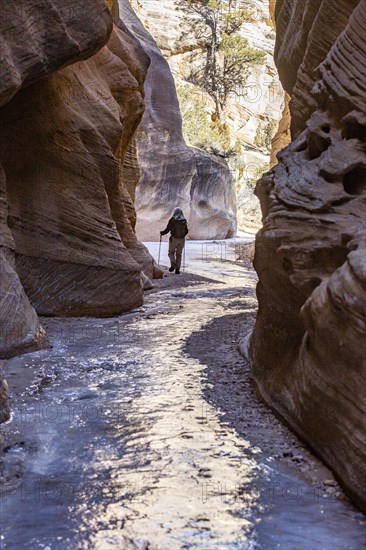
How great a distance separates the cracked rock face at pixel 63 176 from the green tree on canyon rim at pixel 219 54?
1421 inches

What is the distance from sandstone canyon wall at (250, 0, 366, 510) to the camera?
349 centimetres

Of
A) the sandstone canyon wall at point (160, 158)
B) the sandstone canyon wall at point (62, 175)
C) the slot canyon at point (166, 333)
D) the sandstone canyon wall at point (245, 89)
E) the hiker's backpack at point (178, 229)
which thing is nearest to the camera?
the slot canyon at point (166, 333)

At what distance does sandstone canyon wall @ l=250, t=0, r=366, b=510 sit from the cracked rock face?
295cm

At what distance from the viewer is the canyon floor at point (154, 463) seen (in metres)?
2.94

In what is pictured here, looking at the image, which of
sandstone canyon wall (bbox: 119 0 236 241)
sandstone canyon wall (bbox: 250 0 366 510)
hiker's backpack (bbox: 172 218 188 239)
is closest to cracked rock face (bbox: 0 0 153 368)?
sandstone canyon wall (bbox: 250 0 366 510)

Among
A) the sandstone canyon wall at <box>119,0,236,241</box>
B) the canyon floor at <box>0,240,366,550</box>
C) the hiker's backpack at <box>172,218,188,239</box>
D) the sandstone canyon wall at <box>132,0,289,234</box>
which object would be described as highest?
A: the sandstone canyon wall at <box>132,0,289,234</box>

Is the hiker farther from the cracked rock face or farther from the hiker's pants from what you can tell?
the cracked rock face

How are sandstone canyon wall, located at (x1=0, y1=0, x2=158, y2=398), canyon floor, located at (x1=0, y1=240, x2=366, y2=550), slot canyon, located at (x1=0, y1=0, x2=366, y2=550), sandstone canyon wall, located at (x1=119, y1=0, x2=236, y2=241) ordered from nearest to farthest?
canyon floor, located at (x1=0, y1=240, x2=366, y2=550), slot canyon, located at (x1=0, y1=0, x2=366, y2=550), sandstone canyon wall, located at (x1=0, y1=0, x2=158, y2=398), sandstone canyon wall, located at (x1=119, y1=0, x2=236, y2=241)

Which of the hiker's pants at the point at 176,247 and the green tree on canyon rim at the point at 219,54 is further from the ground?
the green tree on canyon rim at the point at 219,54

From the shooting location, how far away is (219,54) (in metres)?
45.2

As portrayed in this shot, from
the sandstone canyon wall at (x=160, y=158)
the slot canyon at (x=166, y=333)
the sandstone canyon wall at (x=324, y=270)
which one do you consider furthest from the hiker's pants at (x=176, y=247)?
the sandstone canyon wall at (x=324, y=270)

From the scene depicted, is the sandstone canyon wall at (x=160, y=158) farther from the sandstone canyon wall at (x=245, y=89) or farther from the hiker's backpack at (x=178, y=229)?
the sandstone canyon wall at (x=245, y=89)

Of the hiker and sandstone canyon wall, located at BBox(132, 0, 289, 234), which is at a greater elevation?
sandstone canyon wall, located at BBox(132, 0, 289, 234)

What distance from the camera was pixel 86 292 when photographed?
368 inches
